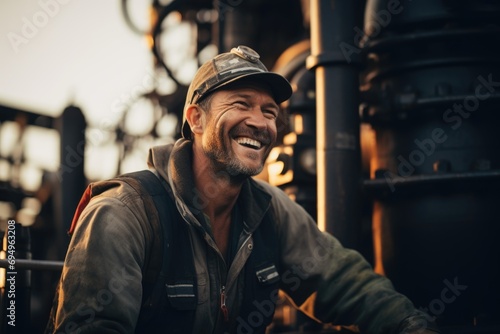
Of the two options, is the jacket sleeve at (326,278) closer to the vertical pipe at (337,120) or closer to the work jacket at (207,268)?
the work jacket at (207,268)

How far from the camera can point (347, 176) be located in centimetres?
403

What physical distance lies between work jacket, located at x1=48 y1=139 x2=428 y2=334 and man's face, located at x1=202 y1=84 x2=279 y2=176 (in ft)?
0.51

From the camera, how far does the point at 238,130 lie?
3178 mm

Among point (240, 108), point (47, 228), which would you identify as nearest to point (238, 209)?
point (240, 108)

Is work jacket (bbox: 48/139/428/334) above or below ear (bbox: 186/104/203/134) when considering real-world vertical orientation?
below

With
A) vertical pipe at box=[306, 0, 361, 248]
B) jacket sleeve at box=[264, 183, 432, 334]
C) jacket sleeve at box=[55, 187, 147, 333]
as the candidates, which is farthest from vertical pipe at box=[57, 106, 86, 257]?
jacket sleeve at box=[55, 187, 147, 333]

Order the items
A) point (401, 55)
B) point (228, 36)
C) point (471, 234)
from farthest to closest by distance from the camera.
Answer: point (228, 36)
point (401, 55)
point (471, 234)

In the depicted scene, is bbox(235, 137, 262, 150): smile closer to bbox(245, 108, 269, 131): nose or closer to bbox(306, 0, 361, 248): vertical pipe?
bbox(245, 108, 269, 131): nose

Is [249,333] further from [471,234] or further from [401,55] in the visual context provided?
[401,55]

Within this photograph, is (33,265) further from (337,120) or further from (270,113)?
(337,120)

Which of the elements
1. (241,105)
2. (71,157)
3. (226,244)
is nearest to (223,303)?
(226,244)

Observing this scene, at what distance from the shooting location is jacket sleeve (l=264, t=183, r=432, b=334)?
3297mm

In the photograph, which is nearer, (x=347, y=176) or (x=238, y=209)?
(x=238, y=209)

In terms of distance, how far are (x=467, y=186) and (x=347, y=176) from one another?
25.6 inches
